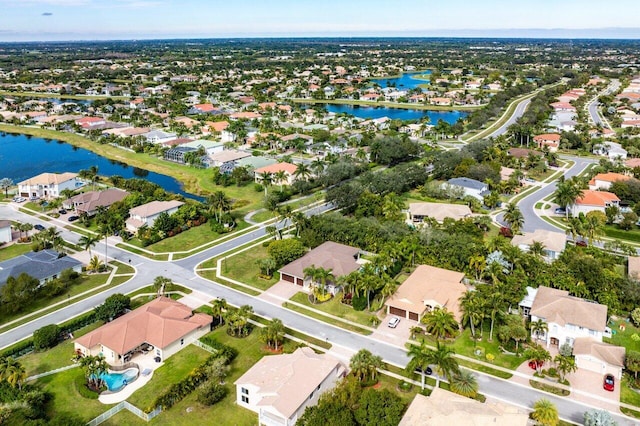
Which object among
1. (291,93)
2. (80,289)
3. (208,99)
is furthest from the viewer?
(291,93)

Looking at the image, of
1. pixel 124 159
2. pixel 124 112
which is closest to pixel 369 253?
pixel 124 159

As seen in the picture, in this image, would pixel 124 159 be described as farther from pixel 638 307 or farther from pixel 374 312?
pixel 638 307

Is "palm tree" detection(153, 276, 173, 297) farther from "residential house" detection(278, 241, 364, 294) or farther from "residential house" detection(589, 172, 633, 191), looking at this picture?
"residential house" detection(589, 172, 633, 191)

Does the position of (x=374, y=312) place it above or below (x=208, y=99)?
below

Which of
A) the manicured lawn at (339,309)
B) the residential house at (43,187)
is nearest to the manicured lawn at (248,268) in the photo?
the manicured lawn at (339,309)

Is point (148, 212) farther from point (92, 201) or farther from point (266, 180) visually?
point (266, 180)

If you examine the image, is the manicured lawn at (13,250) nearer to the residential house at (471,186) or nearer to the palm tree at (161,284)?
the palm tree at (161,284)

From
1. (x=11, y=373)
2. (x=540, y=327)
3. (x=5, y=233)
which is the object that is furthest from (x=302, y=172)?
(x=11, y=373)
